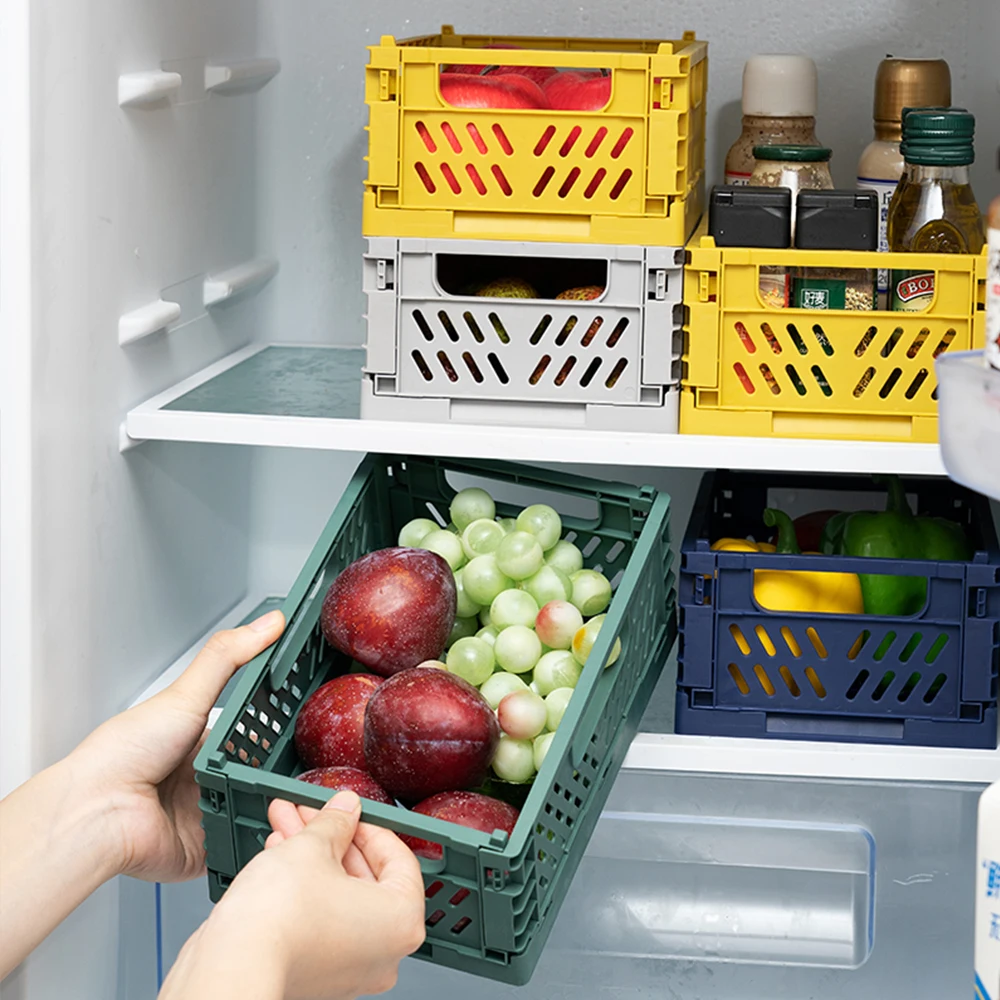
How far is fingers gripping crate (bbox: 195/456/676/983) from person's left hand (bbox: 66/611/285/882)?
36 mm

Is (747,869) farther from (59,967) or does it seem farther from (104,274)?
(104,274)

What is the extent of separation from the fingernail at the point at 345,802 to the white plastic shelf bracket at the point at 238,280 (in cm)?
68

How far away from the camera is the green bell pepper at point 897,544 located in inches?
48.4

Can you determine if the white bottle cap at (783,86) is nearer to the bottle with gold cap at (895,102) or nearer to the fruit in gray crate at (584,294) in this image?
the bottle with gold cap at (895,102)

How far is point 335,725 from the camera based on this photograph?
1095 millimetres


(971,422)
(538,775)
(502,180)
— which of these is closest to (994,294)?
(971,422)

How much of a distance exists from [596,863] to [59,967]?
0.51 metres

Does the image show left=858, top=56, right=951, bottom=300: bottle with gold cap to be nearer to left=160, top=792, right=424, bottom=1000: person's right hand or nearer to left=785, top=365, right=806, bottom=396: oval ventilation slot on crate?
left=785, top=365, right=806, bottom=396: oval ventilation slot on crate

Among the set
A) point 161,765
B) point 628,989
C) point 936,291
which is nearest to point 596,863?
point 628,989

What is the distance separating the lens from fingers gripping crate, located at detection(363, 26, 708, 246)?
3.75ft

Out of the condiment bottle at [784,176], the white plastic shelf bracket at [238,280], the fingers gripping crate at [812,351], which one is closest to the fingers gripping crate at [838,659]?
the fingers gripping crate at [812,351]

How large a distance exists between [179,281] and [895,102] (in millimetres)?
724

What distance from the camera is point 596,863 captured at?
4.58 feet

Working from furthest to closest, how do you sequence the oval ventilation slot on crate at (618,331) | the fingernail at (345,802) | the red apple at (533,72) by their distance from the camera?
1. the red apple at (533,72)
2. the oval ventilation slot on crate at (618,331)
3. the fingernail at (345,802)
